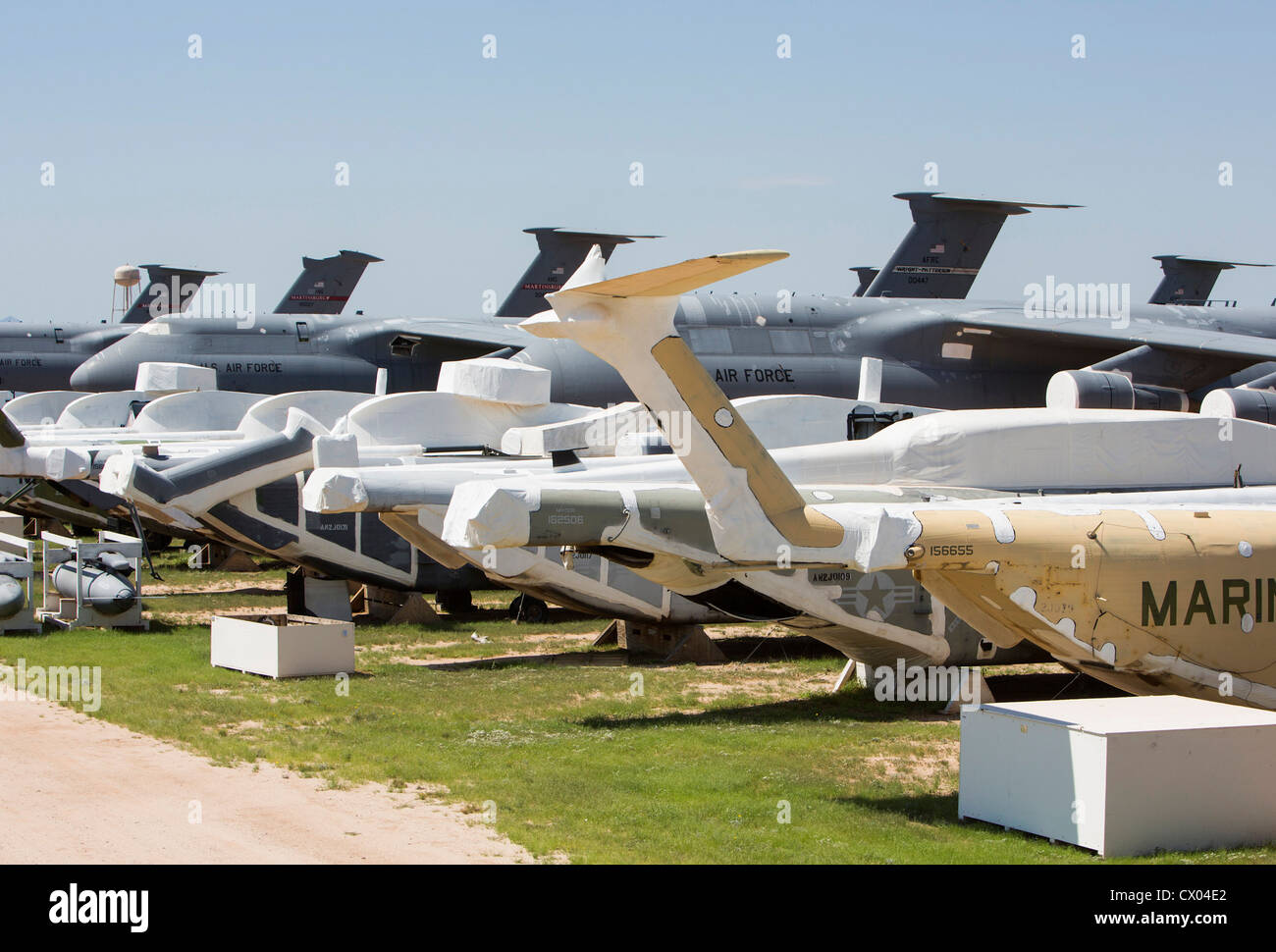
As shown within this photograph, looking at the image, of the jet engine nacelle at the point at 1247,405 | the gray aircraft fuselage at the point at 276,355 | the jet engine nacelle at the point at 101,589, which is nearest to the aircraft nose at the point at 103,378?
the gray aircraft fuselage at the point at 276,355

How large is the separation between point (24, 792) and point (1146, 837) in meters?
7.62

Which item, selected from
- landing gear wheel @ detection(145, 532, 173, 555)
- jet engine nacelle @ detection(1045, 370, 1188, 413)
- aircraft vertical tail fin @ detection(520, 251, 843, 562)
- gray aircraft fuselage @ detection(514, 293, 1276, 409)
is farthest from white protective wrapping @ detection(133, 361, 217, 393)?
aircraft vertical tail fin @ detection(520, 251, 843, 562)

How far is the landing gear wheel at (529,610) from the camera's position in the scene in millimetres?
20188

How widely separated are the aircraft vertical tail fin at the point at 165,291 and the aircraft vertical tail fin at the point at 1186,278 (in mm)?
32373

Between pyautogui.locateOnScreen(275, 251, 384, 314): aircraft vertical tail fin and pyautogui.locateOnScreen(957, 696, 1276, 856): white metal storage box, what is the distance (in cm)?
3959

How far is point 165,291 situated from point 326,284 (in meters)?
7.92

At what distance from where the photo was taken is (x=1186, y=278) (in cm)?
4425

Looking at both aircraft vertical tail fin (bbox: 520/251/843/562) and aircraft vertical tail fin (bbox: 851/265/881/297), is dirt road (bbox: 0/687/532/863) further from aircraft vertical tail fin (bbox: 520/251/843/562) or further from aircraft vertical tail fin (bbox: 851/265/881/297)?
aircraft vertical tail fin (bbox: 851/265/881/297)

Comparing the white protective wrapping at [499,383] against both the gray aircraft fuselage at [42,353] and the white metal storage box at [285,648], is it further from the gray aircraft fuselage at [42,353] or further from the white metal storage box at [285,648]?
the gray aircraft fuselage at [42,353]

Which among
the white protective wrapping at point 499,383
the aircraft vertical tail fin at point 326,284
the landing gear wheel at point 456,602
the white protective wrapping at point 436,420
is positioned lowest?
the landing gear wheel at point 456,602

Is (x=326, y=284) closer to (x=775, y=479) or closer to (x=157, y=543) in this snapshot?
(x=157, y=543)

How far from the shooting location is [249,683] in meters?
14.9

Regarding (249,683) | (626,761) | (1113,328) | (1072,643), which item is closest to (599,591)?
(249,683)
